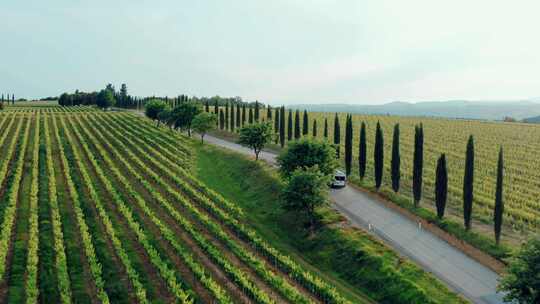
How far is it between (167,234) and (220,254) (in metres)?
5.24

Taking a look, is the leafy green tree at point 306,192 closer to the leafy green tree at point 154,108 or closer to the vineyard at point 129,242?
the vineyard at point 129,242

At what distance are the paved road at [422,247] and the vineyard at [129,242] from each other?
7.11 meters

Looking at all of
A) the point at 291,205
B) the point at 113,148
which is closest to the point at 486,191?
the point at 291,205

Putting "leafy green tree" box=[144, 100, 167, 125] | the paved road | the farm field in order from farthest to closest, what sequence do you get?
"leafy green tree" box=[144, 100, 167, 125] < the farm field < the paved road

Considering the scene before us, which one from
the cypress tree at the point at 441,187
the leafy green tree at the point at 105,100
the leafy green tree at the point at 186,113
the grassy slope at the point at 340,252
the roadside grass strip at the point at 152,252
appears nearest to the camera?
the roadside grass strip at the point at 152,252

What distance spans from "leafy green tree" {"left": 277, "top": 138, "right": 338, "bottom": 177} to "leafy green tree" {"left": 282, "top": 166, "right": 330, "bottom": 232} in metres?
6.09

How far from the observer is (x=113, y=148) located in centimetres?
6744

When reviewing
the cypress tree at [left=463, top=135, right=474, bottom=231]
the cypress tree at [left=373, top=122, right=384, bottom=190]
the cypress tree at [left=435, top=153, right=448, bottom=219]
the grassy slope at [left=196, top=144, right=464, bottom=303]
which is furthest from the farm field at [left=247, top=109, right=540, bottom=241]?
the grassy slope at [left=196, top=144, right=464, bottom=303]

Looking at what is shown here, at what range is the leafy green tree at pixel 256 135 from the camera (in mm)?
57250

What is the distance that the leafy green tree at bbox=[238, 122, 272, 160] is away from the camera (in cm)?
5725

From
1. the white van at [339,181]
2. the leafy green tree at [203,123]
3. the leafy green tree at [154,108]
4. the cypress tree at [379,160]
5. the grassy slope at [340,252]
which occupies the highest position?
the leafy green tree at [154,108]

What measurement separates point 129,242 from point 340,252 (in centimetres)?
1534

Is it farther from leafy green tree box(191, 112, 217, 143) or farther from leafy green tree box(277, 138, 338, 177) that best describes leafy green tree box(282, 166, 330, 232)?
leafy green tree box(191, 112, 217, 143)

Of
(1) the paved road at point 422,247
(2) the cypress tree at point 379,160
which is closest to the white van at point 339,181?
(1) the paved road at point 422,247
